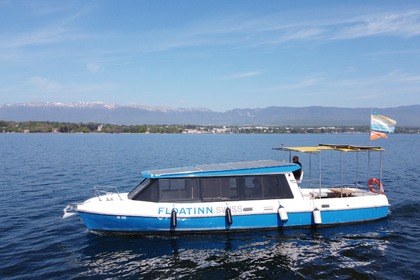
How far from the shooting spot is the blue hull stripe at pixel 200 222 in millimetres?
15109

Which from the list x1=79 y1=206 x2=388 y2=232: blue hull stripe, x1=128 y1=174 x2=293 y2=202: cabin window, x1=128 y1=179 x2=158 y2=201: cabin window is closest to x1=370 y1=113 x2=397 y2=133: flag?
x1=79 y1=206 x2=388 y2=232: blue hull stripe

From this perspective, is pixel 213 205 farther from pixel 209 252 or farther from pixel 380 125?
pixel 380 125

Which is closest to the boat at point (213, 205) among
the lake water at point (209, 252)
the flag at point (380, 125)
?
the lake water at point (209, 252)

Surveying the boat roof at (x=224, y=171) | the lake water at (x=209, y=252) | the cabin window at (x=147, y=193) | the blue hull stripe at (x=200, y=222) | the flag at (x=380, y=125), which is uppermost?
the flag at (x=380, y=125)

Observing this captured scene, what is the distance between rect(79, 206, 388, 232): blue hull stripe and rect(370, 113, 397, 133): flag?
5.10m

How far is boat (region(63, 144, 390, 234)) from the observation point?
1516 cm

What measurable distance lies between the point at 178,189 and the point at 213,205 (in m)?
1.78

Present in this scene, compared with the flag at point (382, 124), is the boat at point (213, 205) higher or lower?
lower

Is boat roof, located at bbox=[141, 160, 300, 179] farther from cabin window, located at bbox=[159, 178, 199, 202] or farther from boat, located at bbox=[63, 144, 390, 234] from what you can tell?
cabin window, located at bbox=[159, 178, 199, 202]

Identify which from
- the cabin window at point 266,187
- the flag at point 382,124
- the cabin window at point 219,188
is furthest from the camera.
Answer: the flag at point 382,124

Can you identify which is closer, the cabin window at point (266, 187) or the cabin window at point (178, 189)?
the cabin window at point (178, 189)

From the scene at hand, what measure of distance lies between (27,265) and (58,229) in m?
4.14

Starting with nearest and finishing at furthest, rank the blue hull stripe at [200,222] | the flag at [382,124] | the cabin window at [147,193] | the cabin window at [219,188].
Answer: the blue hull stripe at [200,222] → the cabin window at [147,193] → the cabin window at [219,188] → the flag at [382,124]

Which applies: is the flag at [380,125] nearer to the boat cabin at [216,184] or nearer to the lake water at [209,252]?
the lake water at [209,252]
